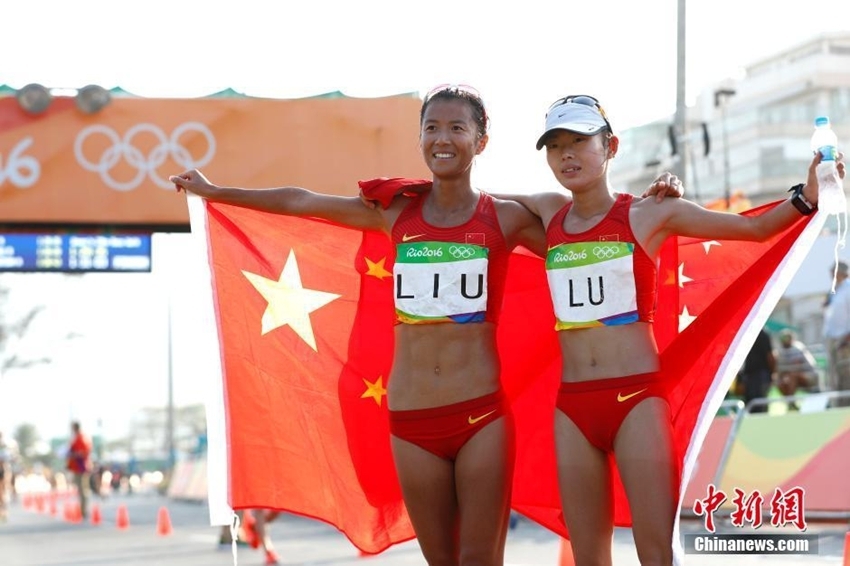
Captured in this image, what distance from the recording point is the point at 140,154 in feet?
69.6

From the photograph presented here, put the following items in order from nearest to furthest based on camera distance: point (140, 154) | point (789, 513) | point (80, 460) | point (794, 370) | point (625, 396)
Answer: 1. point (625, 396)
2. point (789, 513)
3. point (794, 370)
4. point (140, 154)
5. point (80, 460)

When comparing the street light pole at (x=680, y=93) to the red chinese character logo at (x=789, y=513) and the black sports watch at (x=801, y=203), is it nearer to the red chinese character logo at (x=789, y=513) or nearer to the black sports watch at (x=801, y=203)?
the red chinese character logo at (x=789, y=513)

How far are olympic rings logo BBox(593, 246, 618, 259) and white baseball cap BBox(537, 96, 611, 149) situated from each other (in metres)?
0.48

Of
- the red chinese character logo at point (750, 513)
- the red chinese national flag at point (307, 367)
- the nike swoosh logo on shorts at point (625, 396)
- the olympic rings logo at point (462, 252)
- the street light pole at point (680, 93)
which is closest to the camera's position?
the nike swoosh logo on shorts at point (625, 396)

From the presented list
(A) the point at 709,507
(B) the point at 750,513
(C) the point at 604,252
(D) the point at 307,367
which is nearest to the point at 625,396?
(C) the point at 604,252

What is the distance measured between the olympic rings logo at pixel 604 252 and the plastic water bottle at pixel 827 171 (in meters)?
0.88

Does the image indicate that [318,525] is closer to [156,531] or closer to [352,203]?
[156,531]

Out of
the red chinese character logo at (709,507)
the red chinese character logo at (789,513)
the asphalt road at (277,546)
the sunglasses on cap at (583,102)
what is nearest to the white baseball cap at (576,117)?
the sunglasses on cap at (583,102)

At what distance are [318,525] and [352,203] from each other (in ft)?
54.2

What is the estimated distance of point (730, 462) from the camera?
15.7 m

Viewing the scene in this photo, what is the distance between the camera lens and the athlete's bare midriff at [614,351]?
6445mm

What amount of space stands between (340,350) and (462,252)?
1598 millimetres

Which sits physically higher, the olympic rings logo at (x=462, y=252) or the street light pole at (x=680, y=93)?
the street light pole at (x=680, y=93)

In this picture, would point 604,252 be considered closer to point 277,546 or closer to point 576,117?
point 576,117
